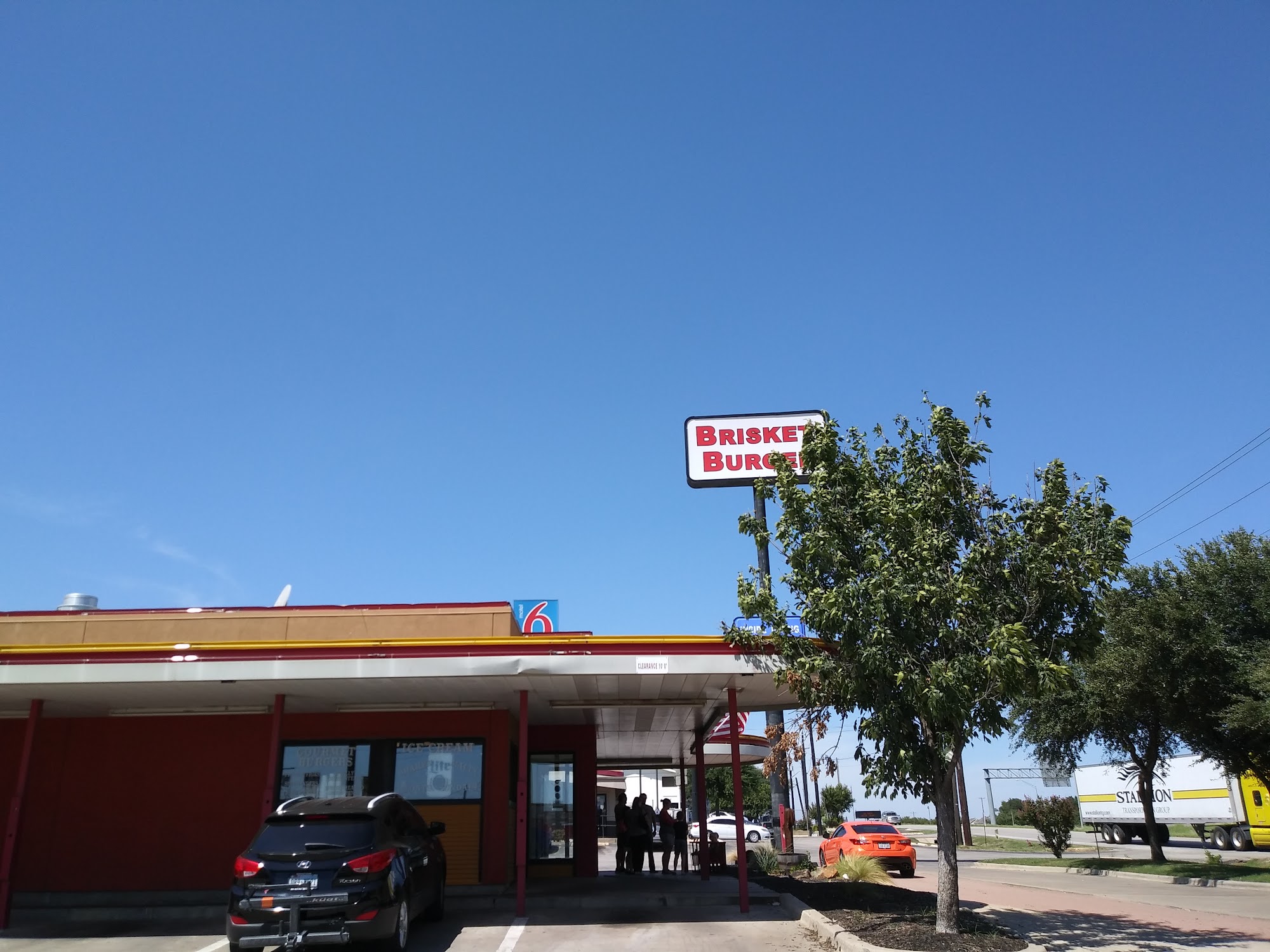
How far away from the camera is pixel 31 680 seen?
1280cm

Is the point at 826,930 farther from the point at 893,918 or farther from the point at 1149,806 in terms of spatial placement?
the point at 1149,806

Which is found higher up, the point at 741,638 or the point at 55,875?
the point at 741,638

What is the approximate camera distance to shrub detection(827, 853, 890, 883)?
17.0 meters

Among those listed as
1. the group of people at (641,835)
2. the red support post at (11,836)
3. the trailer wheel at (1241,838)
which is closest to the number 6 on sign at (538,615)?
the group of people at (641,835)

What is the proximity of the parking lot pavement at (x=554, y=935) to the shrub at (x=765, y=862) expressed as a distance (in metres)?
8.50

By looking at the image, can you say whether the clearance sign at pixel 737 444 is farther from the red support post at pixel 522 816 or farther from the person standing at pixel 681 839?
the red support post at pixel 522 816

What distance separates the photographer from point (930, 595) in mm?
10773

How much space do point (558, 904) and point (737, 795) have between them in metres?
3.61

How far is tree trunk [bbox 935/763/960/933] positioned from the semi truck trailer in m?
19.4

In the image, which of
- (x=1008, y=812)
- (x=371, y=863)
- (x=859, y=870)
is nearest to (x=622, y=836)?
(x=859, y=870)

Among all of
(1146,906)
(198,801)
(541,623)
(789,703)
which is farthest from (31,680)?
(1146,906)

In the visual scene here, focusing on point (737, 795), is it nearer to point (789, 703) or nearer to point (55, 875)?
point (789, 703)

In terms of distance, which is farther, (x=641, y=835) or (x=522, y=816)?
(x=641, y=835)

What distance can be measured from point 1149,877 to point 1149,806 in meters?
5.09
